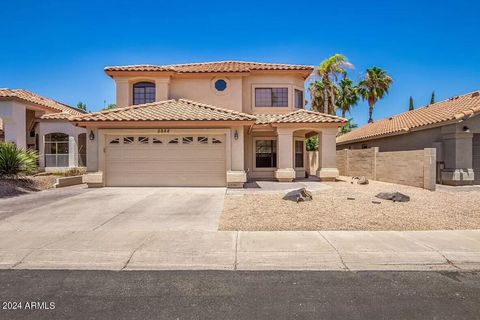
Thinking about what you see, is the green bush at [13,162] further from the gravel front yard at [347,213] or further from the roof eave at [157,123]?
the gravel front yard at [347,213]

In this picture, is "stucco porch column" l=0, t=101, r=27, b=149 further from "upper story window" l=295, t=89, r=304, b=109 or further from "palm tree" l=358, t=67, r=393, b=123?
"palm tree" l=358, t=67, r=393, b=123

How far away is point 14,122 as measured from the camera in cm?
2089

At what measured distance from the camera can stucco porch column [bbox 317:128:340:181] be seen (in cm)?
1742

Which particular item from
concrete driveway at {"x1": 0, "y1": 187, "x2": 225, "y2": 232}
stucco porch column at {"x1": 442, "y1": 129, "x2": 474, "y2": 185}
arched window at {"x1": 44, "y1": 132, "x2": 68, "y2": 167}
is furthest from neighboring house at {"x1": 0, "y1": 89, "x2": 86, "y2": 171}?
stucco porch column at {"x1": 442, "y1": 129, "x2": 474, "y2": 185}

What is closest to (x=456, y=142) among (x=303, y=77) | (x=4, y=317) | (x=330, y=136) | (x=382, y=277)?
(x=330, y=136)

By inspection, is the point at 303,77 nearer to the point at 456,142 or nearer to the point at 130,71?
the point at 456,142

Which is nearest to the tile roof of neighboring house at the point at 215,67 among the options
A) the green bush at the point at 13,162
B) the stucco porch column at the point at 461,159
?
the green bush at the point at 13,162

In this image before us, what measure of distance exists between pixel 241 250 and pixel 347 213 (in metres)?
4.42

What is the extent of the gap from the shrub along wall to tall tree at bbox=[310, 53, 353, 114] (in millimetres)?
10957

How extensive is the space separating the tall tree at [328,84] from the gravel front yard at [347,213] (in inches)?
821

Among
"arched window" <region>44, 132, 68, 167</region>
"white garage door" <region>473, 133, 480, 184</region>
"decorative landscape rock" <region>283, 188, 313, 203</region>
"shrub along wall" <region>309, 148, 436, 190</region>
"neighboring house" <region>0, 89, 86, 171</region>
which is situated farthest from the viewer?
"arched window" <region>44, 132, 68, 167</region>

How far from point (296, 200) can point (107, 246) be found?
6.50 meters

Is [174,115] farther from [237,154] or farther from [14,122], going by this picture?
→ [14,122]

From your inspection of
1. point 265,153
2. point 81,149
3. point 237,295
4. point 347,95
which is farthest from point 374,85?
point 237,295
